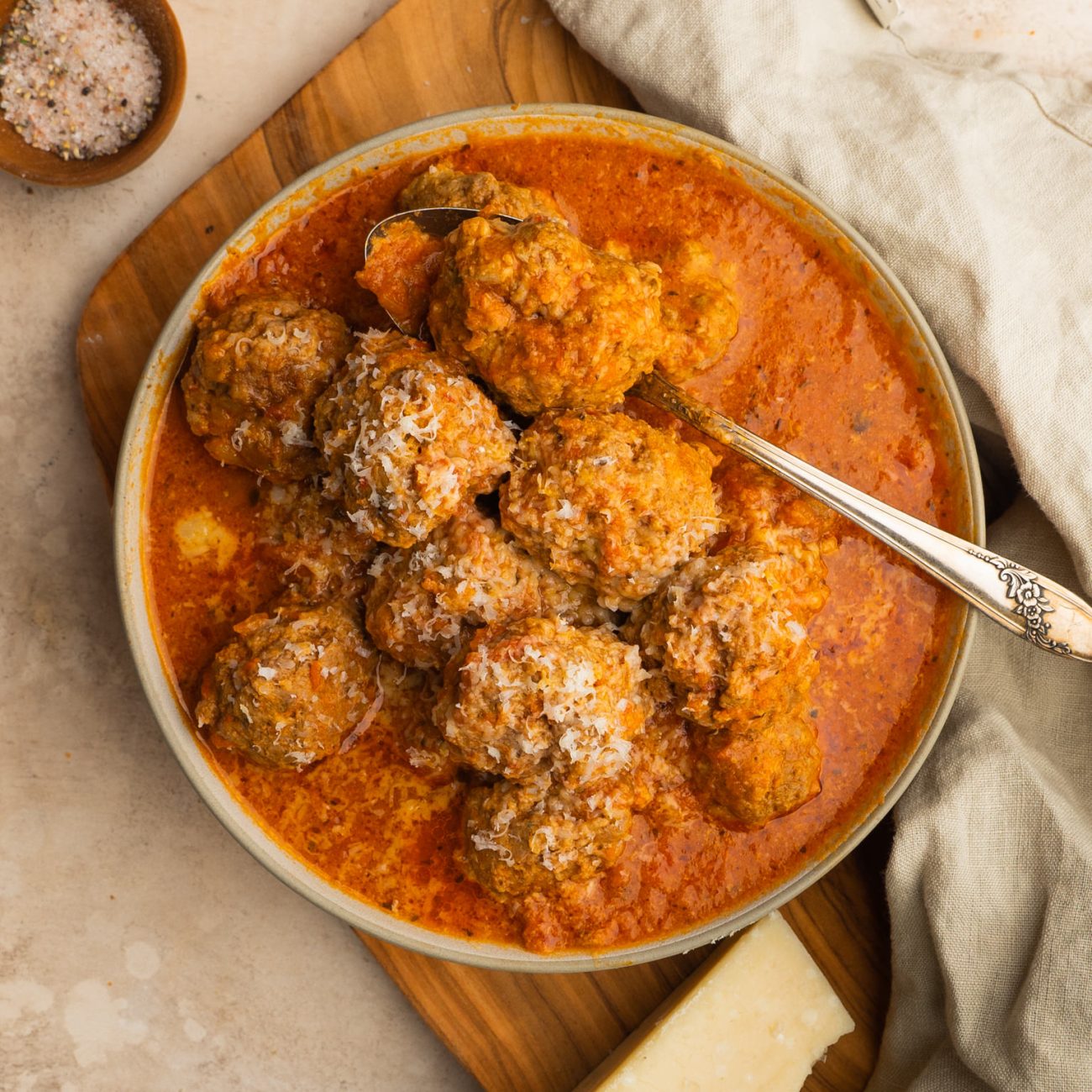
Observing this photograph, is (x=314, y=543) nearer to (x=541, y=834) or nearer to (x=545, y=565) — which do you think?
(x=545, y=565)

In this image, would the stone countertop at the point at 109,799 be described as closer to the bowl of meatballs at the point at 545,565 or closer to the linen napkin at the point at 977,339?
the bowl of meatballs at the point at 545,565

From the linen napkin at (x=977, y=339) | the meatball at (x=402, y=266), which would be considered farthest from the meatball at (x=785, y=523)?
the meatball at (x=402, y=266)

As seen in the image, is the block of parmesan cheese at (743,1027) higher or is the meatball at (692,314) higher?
the meatball at (692,314)

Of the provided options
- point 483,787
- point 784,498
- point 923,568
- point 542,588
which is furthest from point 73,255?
point 923,568

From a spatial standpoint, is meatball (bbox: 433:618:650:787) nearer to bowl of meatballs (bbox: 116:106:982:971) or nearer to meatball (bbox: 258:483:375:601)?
bowl of meatballs (bbox: 116:106:982:971)

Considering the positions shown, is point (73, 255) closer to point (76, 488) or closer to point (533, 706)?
point (76, 488)

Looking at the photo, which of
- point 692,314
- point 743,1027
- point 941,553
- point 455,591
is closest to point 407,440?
point 455,591
